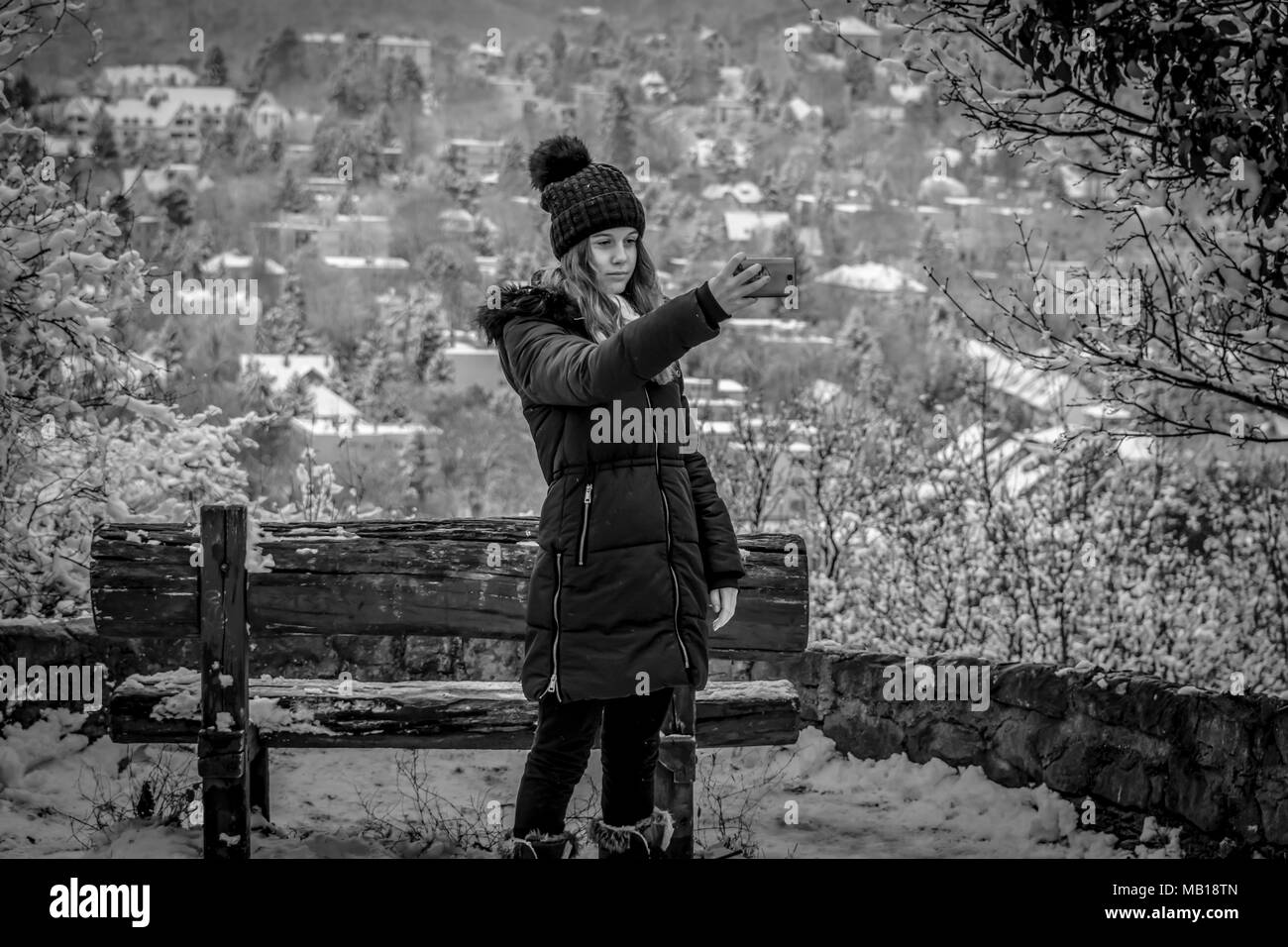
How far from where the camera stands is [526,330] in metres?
3.44

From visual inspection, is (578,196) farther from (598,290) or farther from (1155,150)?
(1155,150)

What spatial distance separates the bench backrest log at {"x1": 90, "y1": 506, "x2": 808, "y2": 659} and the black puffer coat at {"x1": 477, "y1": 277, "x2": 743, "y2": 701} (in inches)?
35.3

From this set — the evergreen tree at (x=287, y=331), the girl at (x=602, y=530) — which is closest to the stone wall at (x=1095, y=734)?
the girl at (x=602, y=530)

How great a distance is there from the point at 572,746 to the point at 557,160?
4.98 ft

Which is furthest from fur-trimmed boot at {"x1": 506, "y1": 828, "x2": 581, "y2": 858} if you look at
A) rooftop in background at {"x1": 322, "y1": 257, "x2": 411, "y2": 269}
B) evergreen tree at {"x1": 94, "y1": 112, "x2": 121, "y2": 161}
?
rooftop in background at {"x1": 322, "y1": 257, "x2": 411, "y2": 269}

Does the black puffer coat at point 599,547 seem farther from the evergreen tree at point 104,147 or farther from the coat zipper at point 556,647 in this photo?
the evergreen tree at point 104,147

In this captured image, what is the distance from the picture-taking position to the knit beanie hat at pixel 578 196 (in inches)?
137

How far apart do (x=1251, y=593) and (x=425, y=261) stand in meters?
71.3

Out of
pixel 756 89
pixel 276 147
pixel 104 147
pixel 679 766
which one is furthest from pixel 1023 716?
pixel 756 89

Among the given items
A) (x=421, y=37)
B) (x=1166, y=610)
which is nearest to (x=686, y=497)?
(x=1166, y=610)

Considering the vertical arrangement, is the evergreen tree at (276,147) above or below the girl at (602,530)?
above

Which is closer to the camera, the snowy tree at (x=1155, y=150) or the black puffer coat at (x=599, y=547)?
the black puffer coat at (x=599, y=547)

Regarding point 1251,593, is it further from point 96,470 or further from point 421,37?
point 421,37

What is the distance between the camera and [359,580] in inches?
168
